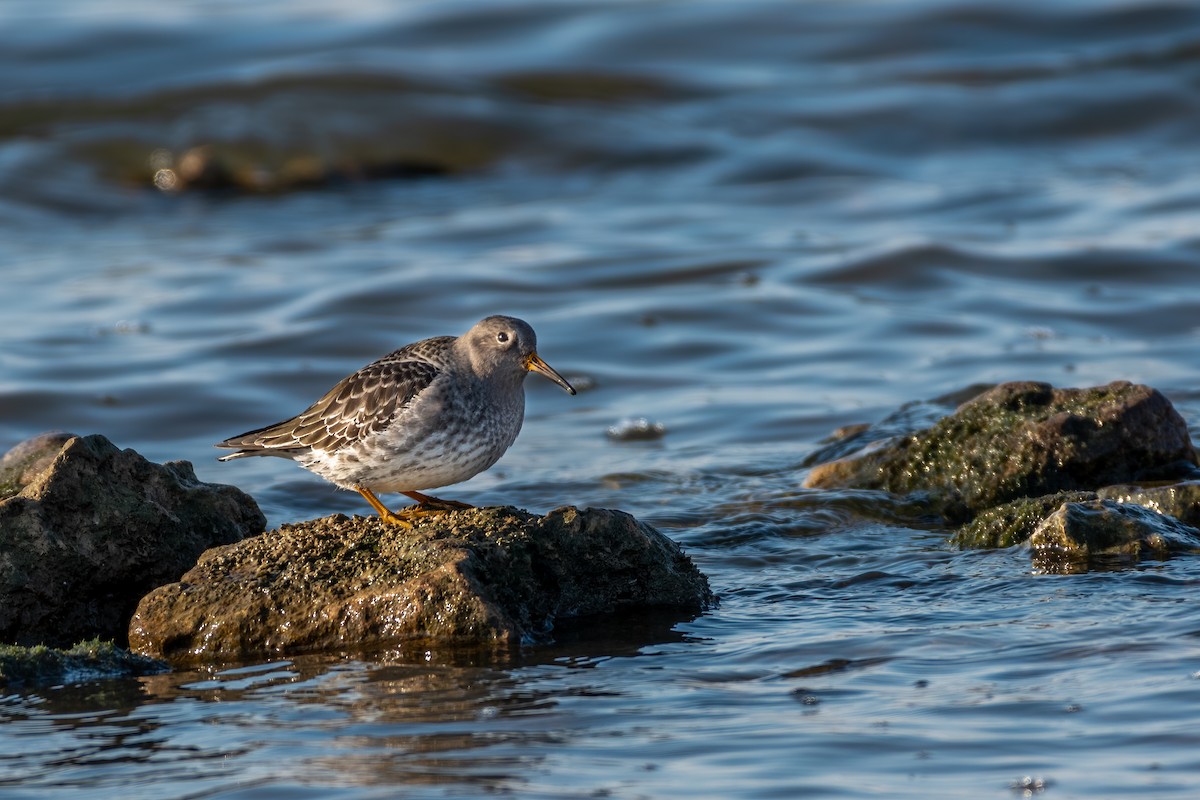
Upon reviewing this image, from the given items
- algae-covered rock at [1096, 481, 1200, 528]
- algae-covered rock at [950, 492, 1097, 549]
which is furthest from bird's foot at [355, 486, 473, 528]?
algae-covered rock at [1096, 481, 1200, 528]

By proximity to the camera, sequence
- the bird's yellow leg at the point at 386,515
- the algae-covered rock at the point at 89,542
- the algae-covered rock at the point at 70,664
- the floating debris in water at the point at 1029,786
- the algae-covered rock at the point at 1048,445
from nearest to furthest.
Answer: the floating debris in water at the point at 1029,786 < the algae-covered rock at the point at 70,664 < the algae-covered rock at the point at 89,542 < the bird's yellow leg at the point at 386,515 < the algae-covered rock at the point at 1048,445

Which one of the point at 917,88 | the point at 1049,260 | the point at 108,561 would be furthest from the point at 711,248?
the point at 108,561

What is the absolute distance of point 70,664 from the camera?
6.17 meters

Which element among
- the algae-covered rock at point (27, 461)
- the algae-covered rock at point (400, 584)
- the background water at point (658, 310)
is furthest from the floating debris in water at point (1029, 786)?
the algae-covered rock at point (27, 461)

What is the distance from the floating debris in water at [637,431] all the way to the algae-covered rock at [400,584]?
14.5ft

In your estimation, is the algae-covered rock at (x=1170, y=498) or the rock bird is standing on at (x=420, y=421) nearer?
the rock bird is standing on at (x=420, y=421)

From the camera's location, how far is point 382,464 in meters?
6.89

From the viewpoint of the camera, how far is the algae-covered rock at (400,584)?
6285 millimetres

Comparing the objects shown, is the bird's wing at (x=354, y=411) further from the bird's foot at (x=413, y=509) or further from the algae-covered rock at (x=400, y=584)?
the algae-covered rock at (x=400, y=584)

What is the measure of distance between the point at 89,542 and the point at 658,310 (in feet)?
26.9

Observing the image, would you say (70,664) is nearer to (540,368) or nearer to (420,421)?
(420,421)

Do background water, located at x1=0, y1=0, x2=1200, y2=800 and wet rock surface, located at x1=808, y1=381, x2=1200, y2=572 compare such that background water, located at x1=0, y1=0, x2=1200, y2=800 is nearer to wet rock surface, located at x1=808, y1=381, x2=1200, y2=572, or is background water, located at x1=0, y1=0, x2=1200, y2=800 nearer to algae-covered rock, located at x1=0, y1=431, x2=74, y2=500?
wet rock surface, located at x1=808, y1=381, x2=1200, y2=572

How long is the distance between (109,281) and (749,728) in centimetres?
1161

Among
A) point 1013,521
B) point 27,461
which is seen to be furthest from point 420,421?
point 1013,521
